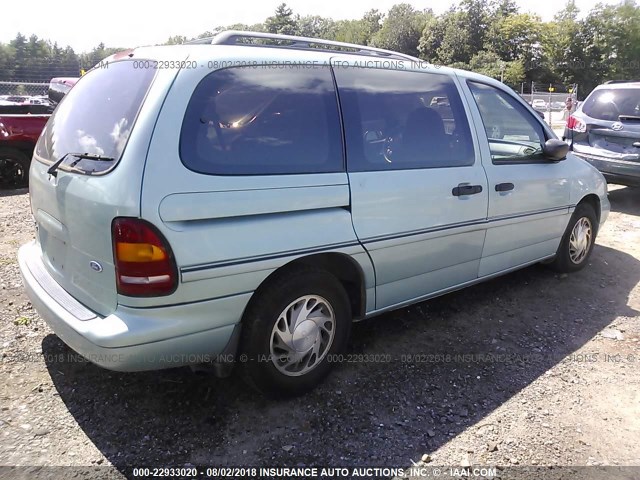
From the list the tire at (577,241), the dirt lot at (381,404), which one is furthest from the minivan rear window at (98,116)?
the tire at (577,241)

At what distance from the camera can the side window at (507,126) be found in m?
3.61

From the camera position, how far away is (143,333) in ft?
7.00

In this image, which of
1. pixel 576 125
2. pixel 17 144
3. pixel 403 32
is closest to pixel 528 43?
pixel 403 32

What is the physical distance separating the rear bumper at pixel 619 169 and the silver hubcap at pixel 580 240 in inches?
105

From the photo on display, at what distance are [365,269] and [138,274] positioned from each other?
1.28 m

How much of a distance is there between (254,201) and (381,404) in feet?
4.39

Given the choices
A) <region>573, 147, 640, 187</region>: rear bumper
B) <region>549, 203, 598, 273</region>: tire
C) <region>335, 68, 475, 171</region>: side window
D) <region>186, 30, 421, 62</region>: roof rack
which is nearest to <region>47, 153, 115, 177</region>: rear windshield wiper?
<region>186, 30, 421, 62</region>: roof rack

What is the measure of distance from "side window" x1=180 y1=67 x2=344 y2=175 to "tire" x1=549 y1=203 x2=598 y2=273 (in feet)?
9.35

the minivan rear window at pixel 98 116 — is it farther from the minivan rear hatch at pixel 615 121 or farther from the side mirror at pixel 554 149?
the minivan rear hatch at pixel 615 121

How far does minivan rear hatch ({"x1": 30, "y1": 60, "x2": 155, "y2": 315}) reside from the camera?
216cm

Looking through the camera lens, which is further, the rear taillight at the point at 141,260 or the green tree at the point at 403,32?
the green tree at the point at 403,32

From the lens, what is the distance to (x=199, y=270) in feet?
7.19

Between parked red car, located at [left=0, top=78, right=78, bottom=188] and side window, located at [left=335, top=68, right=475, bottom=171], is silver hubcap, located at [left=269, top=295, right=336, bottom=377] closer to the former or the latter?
side window, located at [left=335, top=68, right=475, bottom=171]

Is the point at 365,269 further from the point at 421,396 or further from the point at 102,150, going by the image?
the point at 102,150
